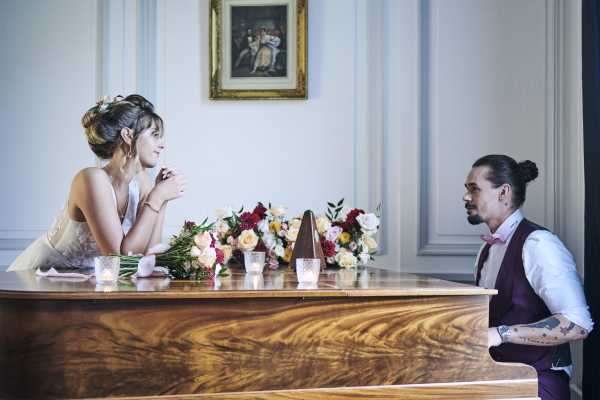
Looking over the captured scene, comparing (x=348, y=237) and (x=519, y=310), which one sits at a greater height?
(x=348, y=237)

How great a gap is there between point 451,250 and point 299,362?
212cm

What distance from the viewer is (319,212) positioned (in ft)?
12.0

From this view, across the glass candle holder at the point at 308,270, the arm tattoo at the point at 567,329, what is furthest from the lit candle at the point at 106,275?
the arm tattoo at the point at 567,329

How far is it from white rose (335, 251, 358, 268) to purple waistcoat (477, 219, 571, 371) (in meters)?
0.59

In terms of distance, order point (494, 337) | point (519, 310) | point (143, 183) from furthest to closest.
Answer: point (143, 183) < point (519, 310) < point (494, 337)

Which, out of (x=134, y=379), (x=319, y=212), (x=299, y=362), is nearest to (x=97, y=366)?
(x=134, y=379)

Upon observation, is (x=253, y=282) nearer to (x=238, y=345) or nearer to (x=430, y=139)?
(x=238, y=345)

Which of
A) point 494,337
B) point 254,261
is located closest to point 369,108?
point 254,261

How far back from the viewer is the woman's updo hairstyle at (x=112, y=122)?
9.07 feet

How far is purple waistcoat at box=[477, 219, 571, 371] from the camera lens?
248cm

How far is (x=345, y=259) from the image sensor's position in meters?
2.72

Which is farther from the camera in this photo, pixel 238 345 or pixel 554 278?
pixel 554 278

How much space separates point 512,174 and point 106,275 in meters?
1.90

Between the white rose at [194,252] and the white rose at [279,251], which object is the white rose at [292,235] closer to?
the white rose at [279,251]
